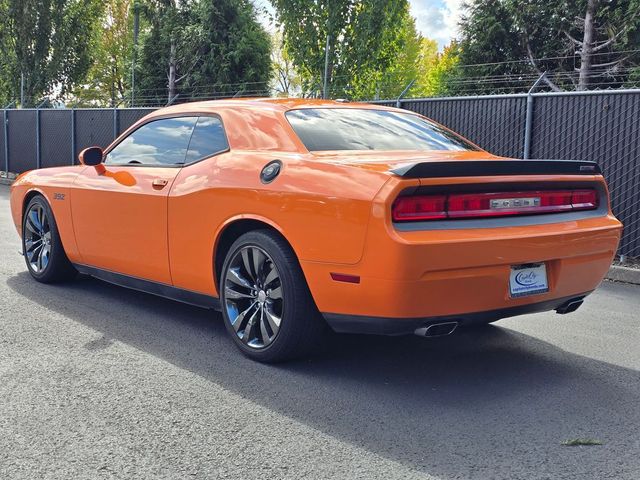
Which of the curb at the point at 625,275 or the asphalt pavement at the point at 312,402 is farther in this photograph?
the curb at the point at 625,275

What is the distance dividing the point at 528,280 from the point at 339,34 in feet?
47.9

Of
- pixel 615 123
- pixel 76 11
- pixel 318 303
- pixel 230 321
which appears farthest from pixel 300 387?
pixel 76 11

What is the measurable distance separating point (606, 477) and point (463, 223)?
4.39 ft

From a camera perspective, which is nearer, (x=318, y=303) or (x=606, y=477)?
(x=606, y=477)

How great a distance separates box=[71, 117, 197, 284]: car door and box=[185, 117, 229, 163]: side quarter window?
7 cm

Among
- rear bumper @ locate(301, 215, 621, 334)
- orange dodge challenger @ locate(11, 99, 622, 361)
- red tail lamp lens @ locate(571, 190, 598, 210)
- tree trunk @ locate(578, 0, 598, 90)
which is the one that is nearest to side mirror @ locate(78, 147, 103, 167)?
orange dodge challenger @ locate(11, 99, 622, 361)

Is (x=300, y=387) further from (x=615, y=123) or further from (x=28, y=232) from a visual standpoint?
(x=615, y=123)

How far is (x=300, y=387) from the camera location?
3.77m

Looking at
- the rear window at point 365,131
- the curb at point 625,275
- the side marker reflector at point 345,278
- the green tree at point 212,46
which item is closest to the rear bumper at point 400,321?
the side marker reflector at point 345,278

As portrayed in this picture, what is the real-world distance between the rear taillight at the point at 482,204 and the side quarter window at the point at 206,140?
1.52m

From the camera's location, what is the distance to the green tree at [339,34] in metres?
17.0

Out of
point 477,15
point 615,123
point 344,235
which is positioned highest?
point 477,15

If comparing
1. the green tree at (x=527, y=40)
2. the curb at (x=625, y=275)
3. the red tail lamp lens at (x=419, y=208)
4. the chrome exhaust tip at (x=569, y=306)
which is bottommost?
the curb at (x=625, y=275)

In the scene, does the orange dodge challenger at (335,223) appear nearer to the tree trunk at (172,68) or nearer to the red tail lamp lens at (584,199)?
the red tail lamp lens at (584,199)
